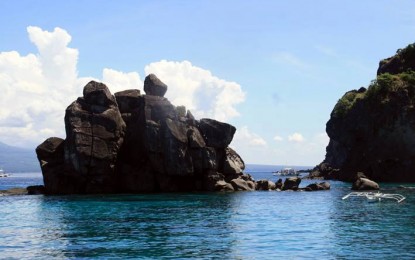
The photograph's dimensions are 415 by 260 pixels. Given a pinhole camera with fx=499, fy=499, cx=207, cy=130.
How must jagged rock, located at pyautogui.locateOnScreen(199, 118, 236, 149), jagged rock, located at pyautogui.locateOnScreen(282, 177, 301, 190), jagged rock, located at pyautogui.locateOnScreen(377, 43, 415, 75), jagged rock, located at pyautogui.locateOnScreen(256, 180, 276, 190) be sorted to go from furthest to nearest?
jagged rock, located at pyautogui.locateOnScreen(377, 43, 415, 75), jagged rock, located at pyautogui.locateOnScreen(256, 180, 276, 190), jagged rock, located at pyautogui.locateOnScreen(282, 177, 301, 190), jagged rock, located at pyautogui.locateOnScreen(199, 118, 236, 149)

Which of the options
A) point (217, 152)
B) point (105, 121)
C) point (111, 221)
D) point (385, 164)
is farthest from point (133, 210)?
point (385, 164)

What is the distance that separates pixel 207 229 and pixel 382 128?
4005 inches

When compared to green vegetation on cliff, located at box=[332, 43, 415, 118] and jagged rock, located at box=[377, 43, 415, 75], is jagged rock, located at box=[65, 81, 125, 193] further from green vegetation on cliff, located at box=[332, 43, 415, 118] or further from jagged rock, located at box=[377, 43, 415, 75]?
jagged rock, located at box=[377, 43, 415, 75]

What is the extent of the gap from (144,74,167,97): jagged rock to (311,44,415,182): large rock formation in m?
60.0

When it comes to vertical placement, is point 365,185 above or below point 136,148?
below

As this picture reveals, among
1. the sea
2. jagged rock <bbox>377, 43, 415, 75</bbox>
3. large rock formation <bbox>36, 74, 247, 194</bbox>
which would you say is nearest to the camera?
the sea

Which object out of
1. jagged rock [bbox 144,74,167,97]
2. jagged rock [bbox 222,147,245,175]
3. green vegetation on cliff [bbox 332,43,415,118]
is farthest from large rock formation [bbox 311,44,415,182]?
jagged rock [bbox 144,74,167,97]

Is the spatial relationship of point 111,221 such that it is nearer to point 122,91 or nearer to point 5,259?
point 5,259

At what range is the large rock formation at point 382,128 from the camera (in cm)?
13025

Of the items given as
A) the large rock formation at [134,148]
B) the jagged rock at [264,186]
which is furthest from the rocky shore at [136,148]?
the jagged rock at [264,186]

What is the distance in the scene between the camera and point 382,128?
135375 millimetres

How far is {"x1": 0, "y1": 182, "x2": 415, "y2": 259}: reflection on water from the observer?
34.8m

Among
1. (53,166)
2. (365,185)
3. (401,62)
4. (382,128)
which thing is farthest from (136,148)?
(401,62)

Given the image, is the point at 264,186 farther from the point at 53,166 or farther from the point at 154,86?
the point at 53,166
